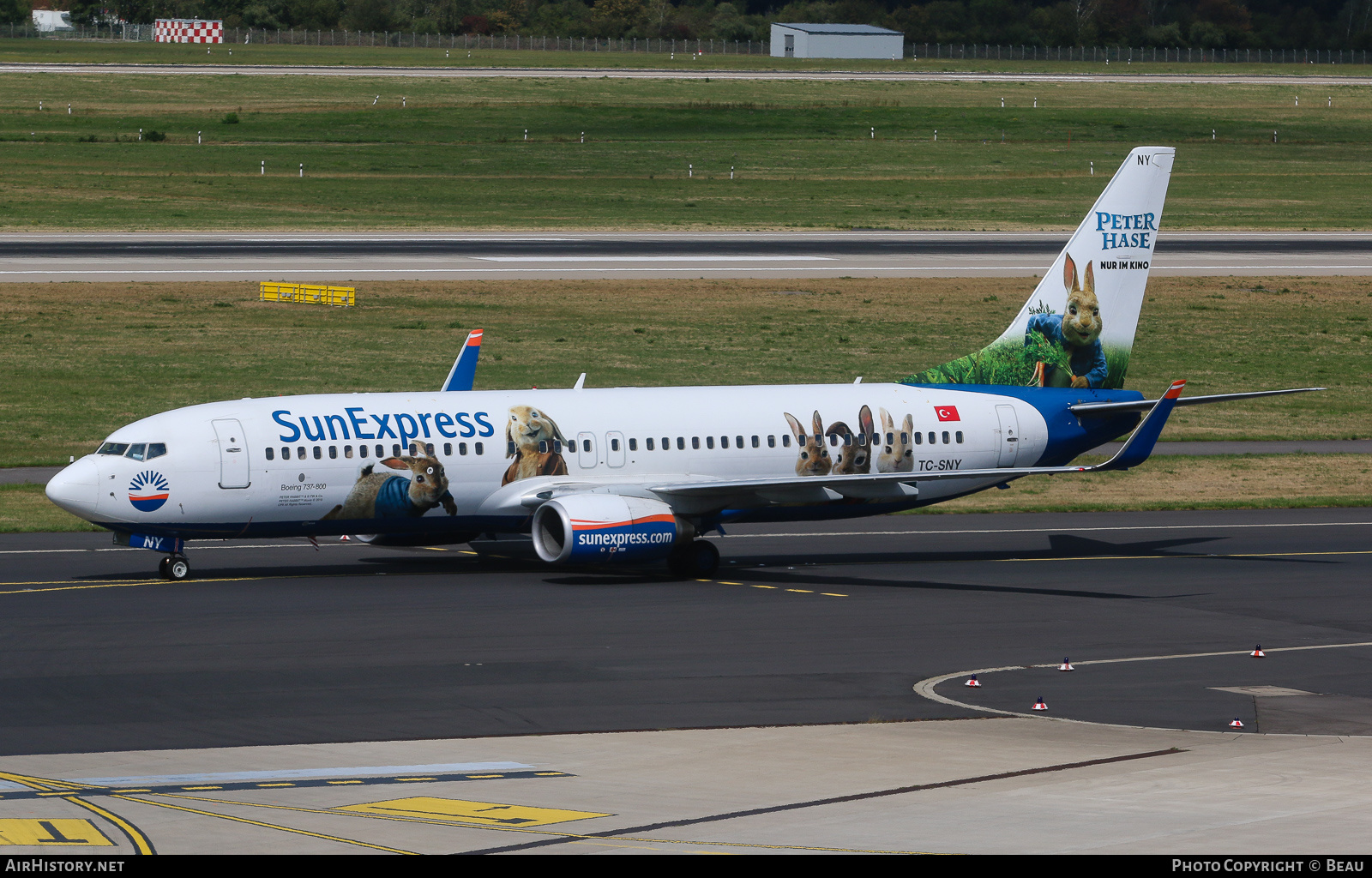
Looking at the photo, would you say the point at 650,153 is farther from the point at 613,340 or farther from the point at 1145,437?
the point at 1145,437

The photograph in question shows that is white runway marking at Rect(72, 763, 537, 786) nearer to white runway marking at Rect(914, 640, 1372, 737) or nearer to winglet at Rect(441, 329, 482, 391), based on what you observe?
white runway marking at Rect(914, 640, 1372, 737)

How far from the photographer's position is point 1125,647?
33.8 meters

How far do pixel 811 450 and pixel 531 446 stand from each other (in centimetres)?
693

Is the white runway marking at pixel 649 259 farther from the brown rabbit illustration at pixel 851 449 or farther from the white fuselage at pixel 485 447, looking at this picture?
the brown rabbit illustration at pixel 851 449

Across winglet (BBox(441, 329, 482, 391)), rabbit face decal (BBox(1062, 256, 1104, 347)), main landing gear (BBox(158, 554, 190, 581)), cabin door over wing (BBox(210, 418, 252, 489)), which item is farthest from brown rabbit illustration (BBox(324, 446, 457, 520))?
rabbit face decal (BBox(1062, 256, 1104, 347))

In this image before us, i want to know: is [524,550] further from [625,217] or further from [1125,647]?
[625,217]

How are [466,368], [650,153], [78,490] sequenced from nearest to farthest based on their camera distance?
[78,490]
[466,368]
[650,153]

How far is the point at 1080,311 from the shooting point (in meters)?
48.5

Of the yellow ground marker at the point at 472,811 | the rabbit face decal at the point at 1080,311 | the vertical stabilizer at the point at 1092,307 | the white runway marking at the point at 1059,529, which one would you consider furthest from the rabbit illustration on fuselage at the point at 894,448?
the yellow ground marker at the point at 472,811

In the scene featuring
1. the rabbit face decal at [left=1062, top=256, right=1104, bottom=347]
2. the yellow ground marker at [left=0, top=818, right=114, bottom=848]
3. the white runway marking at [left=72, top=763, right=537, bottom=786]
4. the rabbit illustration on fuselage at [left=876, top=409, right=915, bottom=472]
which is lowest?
the white runway marking at [left=72, top=763, right=537, bottom=786]

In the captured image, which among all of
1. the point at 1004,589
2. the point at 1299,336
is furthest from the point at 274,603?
the point at 1299,336

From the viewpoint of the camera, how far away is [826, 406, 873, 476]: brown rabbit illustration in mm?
44219

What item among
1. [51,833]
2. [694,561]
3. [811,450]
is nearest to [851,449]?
[811,450]

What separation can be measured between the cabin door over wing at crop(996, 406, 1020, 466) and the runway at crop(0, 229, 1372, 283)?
1892 inches
